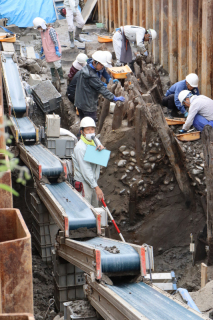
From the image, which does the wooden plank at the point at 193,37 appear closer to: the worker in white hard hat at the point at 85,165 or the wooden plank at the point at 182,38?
the wooden plank at the point at 182,38

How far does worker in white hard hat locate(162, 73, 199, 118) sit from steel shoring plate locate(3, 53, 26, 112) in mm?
3620

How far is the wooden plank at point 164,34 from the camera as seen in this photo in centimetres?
1334

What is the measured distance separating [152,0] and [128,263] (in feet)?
36.7

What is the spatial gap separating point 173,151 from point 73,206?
13.1 ft

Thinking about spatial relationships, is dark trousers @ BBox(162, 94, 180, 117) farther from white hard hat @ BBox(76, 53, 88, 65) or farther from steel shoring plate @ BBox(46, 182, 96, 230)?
steel shoring plate @ BBox(46, 182, 96, 230)

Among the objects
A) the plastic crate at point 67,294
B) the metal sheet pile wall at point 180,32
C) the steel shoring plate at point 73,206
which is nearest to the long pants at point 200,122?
the metal sheet pile wall at point 180,32

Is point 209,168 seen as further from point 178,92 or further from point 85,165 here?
point 178,92

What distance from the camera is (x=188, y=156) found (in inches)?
401

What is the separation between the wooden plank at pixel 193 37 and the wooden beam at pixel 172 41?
3.56ft

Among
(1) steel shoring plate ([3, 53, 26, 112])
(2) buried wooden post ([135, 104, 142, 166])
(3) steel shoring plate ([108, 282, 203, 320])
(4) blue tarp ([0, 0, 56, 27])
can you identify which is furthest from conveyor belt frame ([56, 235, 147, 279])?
(4) blue tarp ([0, 0, 56, 27])

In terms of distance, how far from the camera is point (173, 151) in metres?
9.88

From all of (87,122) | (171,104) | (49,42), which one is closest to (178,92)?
(171,104)

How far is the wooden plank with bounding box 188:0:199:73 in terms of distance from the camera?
11.6 metres

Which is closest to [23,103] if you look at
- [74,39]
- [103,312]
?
[103,312]
